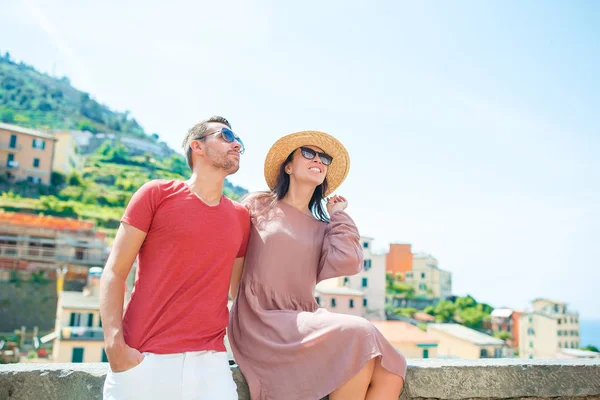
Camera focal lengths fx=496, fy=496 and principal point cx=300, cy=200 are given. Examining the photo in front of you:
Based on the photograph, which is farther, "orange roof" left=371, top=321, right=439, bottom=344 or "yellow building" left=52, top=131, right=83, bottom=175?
"yellow building" left=52, top=131, right=83, bottom=175

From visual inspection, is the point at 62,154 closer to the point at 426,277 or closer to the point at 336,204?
the point at 426,277

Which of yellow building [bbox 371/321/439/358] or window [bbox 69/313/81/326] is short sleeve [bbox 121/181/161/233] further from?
yellow building [bbox 371/321/439/358]

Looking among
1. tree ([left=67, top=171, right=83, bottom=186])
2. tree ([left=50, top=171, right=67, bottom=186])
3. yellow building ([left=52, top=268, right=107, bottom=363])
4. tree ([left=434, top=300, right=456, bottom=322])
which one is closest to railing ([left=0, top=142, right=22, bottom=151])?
tree ([left=50, top=171, right=67, bottom=186])

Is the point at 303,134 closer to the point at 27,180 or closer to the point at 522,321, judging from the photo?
the point at 522,321

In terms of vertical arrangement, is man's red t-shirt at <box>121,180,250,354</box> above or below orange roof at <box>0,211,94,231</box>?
below

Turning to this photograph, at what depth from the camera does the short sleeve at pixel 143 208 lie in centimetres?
224

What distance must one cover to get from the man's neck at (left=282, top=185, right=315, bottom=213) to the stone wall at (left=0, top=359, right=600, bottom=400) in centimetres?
105

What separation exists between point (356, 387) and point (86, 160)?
97658 millimetres

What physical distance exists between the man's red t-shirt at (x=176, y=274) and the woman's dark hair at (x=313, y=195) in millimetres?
837

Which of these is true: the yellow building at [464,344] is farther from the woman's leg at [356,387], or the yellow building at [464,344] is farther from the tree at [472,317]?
the woman's leg at [356,387]

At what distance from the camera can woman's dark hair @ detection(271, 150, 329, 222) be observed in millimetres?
3188

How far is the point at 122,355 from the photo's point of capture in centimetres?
207

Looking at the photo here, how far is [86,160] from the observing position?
91.2 metres

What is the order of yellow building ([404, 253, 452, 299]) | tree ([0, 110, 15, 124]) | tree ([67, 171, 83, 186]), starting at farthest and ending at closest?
tree ([0, 110, 15, 124]), tree ([67, 171, 83, 186]), yellow building ([404, 253, 452, 299])
